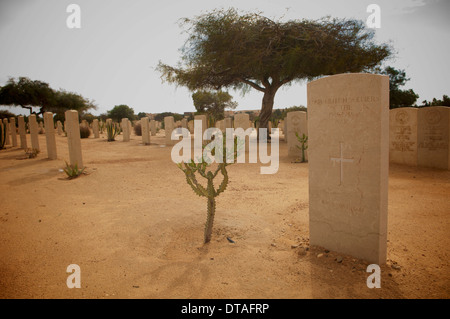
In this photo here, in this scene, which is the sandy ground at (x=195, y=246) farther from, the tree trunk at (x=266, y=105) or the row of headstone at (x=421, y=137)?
the tree trunk at (x=266, y=105)

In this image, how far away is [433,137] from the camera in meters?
8.11

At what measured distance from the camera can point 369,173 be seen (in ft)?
9.77

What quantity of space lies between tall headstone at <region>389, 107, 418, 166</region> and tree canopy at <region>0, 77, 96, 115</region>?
36.6 meters

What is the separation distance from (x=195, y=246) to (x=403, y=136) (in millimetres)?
8080

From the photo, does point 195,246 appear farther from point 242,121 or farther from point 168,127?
point 168,127

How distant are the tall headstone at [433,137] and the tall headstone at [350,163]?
6.60 metres

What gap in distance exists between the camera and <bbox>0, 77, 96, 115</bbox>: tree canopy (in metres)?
32.2

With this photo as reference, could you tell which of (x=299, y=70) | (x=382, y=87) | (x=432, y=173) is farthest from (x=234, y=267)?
(x=299, y=70)

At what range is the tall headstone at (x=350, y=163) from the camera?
2906mm

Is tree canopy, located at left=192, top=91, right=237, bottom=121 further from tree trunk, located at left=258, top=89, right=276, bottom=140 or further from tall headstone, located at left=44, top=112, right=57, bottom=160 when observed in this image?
tall headstone, located at left=44, top=112, right=57, bottom=160
